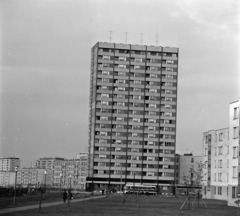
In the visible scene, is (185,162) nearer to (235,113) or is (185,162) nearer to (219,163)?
(219,163)

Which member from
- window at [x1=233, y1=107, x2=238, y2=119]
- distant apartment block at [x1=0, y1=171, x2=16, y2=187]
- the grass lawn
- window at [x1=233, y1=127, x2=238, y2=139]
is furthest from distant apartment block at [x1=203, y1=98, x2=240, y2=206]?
distant apartment block at [x1=0, y1=171, x2=16, y2=187]

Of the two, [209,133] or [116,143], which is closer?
[209,133]

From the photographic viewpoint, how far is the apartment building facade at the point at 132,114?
160 meters

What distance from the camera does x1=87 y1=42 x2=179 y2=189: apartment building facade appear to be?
159875mm

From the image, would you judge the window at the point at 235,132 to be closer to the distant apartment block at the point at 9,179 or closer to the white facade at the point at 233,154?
the white facade at the point at 233,154

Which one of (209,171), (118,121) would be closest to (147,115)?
(118,121)

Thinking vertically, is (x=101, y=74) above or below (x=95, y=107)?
above

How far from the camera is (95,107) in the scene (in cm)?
16125

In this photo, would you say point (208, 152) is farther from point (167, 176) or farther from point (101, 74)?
point (101, 74)

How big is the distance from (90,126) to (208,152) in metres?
53.4

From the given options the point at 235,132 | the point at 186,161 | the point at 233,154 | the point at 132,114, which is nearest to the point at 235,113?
the point at 235,132

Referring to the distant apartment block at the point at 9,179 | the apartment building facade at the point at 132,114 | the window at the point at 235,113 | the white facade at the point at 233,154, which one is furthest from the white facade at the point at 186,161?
the window at the point at 235,113

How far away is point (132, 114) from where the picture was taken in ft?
536

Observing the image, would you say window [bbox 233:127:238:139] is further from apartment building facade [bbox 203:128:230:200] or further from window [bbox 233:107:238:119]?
apartment building facade [bbox 203:128:230:200]
